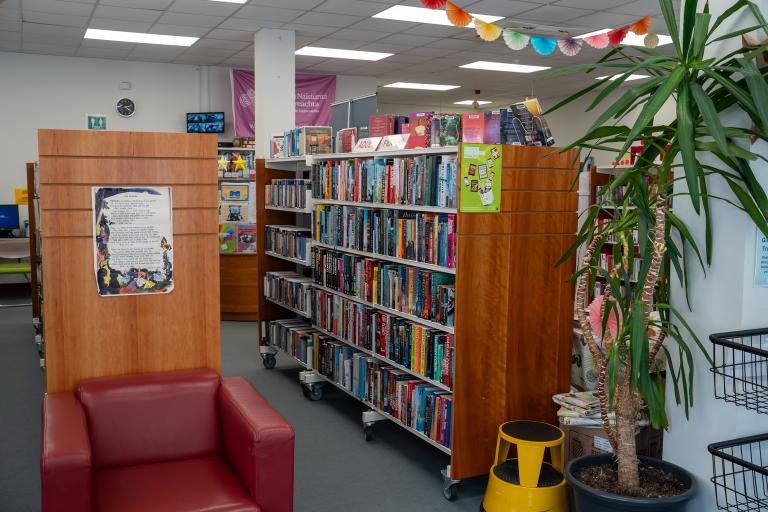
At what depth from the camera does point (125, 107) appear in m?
9.47

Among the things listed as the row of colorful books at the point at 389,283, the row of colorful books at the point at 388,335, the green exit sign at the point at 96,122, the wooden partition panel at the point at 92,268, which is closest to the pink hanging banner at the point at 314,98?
the green exit sign at the point at 96,122

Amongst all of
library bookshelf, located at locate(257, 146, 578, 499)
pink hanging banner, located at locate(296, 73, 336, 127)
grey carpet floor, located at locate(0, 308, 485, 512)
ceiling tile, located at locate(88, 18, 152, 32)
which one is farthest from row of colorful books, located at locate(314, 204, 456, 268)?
pink hanging banner, located at locate(296, 73, 336, 127)

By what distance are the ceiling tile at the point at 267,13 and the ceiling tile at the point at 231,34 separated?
24.0 inches

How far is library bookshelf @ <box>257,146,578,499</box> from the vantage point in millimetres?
3434

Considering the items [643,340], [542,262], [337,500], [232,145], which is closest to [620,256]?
[643,340]

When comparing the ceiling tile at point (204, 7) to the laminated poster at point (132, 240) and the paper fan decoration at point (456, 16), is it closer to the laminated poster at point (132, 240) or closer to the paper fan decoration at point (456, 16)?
the paper fan decoration at point (456, 16)

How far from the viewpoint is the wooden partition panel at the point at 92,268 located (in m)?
2.78

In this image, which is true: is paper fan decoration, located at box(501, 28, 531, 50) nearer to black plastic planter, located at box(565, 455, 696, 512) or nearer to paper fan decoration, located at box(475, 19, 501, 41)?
paper fan decoration, located at box(475, 19, 501, 41)

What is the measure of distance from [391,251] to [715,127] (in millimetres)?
2333

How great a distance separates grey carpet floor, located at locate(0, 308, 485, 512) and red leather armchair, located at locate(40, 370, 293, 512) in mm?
880

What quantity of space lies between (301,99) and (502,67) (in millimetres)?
2914

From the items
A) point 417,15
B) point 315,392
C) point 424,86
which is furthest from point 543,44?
point 424,86

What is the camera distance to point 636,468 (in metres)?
2.53

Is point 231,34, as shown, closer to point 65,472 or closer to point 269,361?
point 269,361
